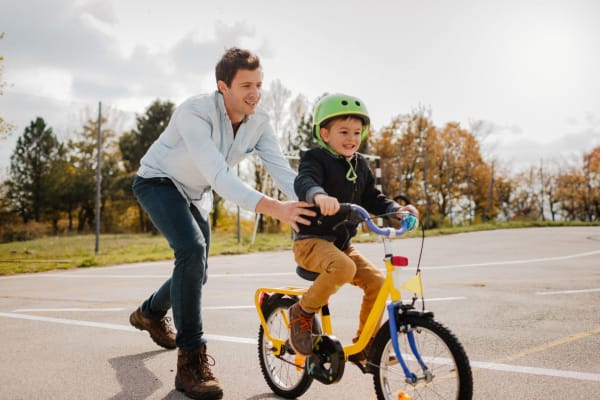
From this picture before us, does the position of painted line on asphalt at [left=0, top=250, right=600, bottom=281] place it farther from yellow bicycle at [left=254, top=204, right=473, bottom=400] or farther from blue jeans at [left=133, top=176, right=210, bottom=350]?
yellow bicycle at [left=254, top=204, right=473, bottom=400]

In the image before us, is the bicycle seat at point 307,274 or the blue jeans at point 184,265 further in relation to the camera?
the blue jeans at point 184,265

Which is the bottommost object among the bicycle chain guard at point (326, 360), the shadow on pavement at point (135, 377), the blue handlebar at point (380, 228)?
the shadow on pavement at point (135, 377)

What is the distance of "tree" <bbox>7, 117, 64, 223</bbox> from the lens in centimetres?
4950

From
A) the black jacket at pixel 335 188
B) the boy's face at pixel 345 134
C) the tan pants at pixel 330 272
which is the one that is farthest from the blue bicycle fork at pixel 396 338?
the boy's face at pixel 345 134

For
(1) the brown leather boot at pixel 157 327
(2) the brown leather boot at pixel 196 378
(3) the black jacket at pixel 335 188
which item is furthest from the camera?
(1) the brown leather boot at pixel 157 327

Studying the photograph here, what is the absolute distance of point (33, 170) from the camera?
5166 centimetres

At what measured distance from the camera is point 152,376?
12.1 feet

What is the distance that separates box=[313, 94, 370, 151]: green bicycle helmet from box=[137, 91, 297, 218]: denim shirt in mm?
567

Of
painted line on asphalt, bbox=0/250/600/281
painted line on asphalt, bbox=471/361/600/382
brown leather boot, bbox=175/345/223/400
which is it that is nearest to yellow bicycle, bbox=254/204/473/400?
brown leather boot, bbox=175/345/223/400

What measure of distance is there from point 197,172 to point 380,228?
1.40m

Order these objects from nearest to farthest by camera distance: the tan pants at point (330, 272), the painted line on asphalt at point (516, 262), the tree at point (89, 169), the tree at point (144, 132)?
the tan pants at point (330, 272)
the painted line on asphalt at point (516, 262)
the tree at point (144, 132)
the tree at point (89, 169)

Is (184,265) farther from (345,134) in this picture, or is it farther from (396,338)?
(396,338)

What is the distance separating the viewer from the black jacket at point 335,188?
2.93 meters

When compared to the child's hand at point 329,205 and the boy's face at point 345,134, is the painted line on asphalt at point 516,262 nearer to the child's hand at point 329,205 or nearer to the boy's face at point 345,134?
the boy's face at point 345,134
